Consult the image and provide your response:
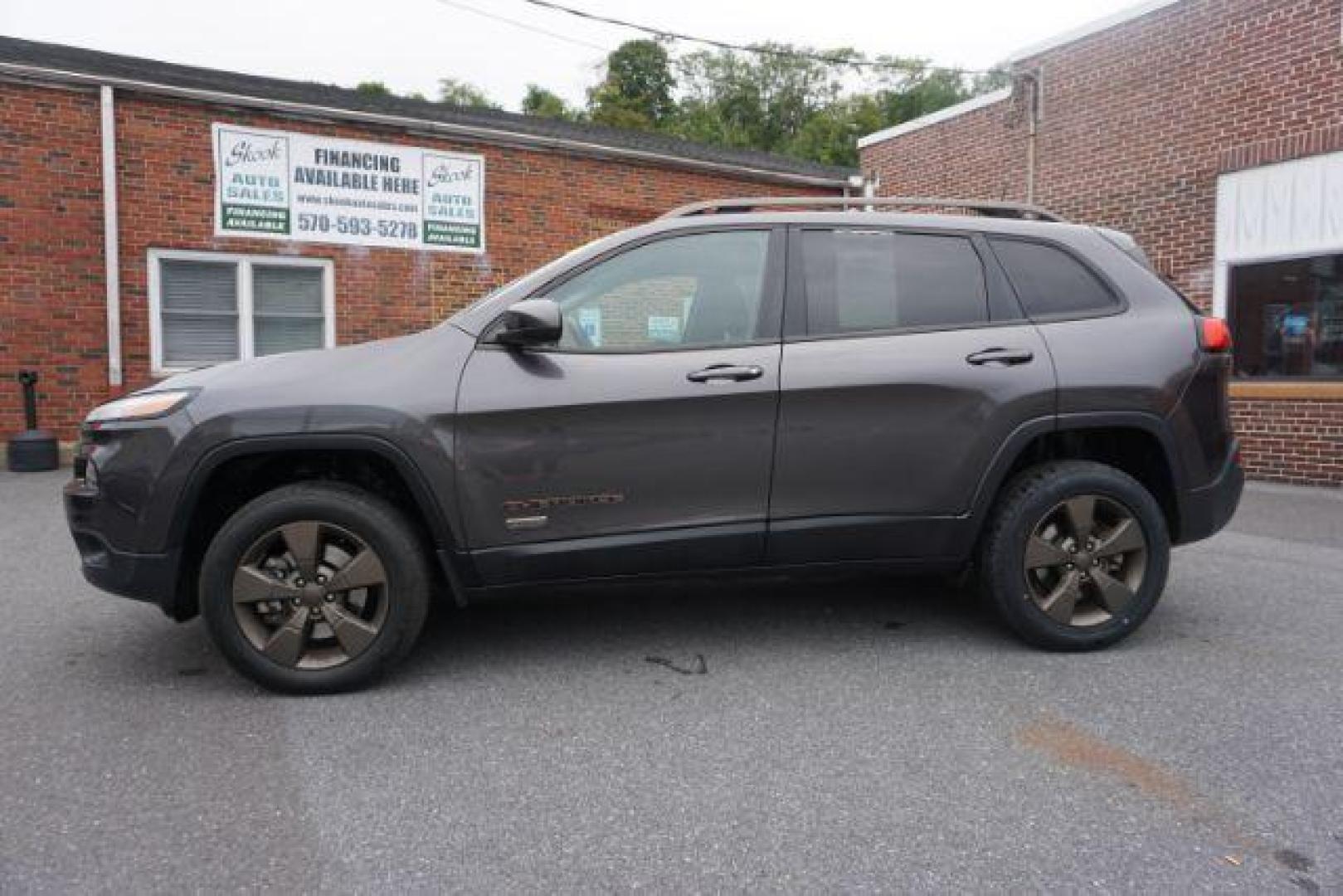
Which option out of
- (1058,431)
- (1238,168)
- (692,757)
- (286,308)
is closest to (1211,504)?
(1058,431)

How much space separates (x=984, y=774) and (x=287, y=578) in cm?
238

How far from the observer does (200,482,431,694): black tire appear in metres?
3.14

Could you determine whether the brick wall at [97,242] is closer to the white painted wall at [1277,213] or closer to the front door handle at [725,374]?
the front door handle at [725,374]

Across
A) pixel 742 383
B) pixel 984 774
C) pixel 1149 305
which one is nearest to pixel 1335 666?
pixel 1149 305

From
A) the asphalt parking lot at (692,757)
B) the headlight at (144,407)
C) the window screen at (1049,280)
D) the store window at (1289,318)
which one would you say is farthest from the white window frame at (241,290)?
the store window at (1289,318)

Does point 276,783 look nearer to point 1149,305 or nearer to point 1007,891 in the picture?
point 1007,891

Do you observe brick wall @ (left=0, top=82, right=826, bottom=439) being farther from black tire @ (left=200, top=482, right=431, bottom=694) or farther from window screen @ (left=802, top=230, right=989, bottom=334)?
window screen @ (left=802, top=230, right=989, bottom=334)

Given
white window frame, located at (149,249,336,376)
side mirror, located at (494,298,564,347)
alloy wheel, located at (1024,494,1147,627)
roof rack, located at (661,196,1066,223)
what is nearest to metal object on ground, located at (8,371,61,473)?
white window frame, located at (149,249,336,376)

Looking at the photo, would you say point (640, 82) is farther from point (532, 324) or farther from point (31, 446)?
point (532, 324)

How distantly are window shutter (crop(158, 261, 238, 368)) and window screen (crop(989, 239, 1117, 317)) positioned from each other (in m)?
9.20

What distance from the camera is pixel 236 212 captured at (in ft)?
33.7

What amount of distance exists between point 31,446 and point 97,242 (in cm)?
226

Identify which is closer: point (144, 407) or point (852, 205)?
point (144, 407)

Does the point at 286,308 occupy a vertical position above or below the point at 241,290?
below
